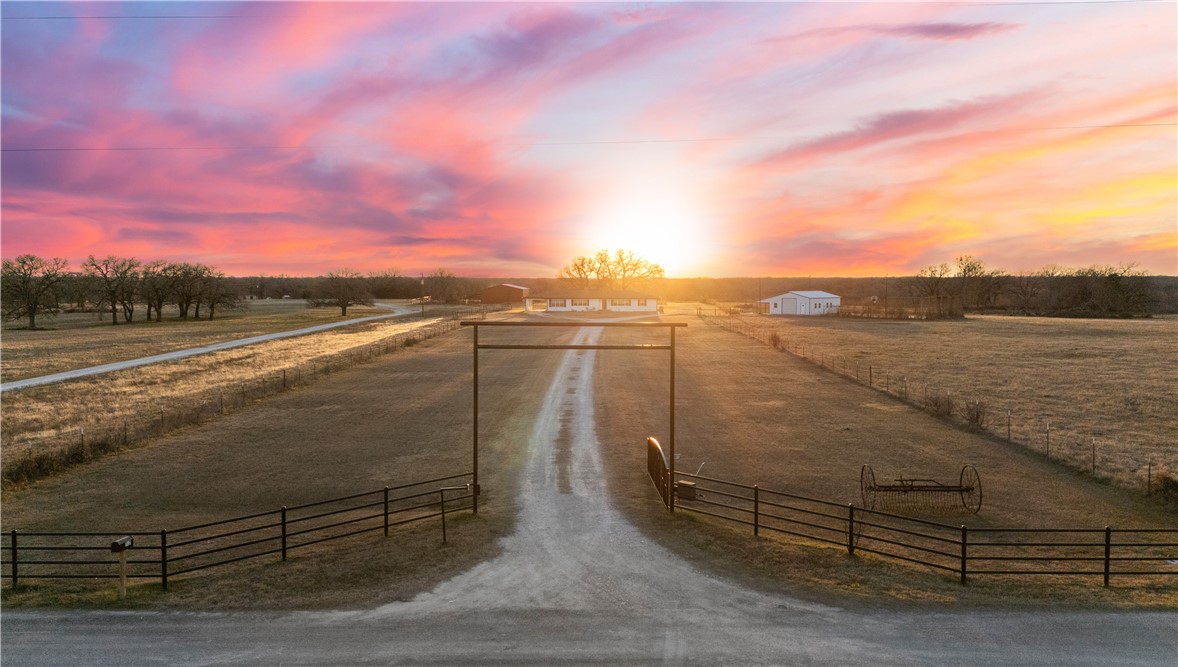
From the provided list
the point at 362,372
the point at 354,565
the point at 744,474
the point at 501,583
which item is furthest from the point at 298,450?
the point at 362,372

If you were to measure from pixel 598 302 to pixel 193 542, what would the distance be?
350ft

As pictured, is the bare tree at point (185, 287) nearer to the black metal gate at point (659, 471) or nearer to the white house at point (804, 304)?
the white house at point (804, 304)

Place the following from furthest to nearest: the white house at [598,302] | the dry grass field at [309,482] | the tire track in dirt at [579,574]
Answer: the white house at [598,302], the dry grass field at [309,482], the tire track in dirt at [579,574]

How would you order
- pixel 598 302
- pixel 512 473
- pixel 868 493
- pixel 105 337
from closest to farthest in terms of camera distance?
pixel 868 493
pixel 512 473
pixel 105 337
pixel 598 302

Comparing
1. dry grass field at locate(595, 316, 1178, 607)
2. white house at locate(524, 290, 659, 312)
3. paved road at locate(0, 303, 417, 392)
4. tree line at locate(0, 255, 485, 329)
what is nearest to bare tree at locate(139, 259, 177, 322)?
tree line at locate(0, 255, 485, 329)

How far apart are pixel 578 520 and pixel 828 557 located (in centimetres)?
611

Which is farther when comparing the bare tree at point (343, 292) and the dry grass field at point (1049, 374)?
the bare tree at point (343, 292)

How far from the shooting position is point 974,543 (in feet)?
44.7

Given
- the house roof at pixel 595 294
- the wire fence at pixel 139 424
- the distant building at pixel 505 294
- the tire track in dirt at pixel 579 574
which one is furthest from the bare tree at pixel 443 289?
the tire track in dirt at pixel 579 574

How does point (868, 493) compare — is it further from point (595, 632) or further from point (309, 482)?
point (309, 482)

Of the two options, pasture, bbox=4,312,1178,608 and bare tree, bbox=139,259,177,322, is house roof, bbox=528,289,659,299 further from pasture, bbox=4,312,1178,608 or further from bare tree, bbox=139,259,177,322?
pasture, bbox=4,312,1178,608

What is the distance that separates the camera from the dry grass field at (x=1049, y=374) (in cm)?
2469

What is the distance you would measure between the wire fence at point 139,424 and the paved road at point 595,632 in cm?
1392

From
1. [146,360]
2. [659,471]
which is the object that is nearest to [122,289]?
[146,360]
